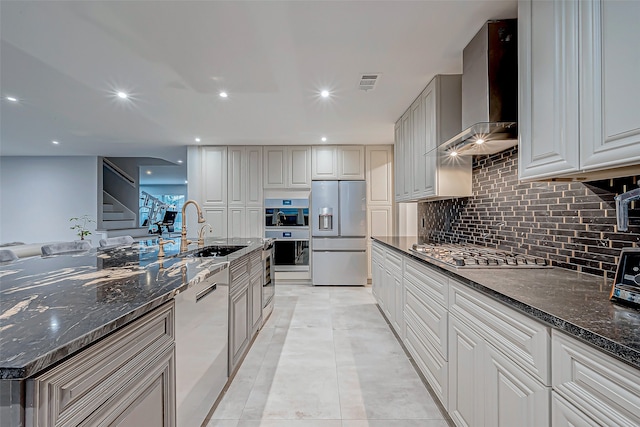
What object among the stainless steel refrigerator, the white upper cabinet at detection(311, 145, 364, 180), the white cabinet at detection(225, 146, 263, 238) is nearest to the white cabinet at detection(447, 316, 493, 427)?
the stainless steel refrigerator

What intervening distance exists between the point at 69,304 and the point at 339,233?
14.0 feet

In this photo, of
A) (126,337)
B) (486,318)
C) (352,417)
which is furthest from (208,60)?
(352,417)

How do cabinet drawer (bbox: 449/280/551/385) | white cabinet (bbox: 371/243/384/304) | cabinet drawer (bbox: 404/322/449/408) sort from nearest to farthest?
cabinet drawer (bbox: 449/280/551/385), cabinet drawer (bbox: 404/322/449/408), white cabinet (bbox: 371/243/384/304)

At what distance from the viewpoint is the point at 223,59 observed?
239 cm

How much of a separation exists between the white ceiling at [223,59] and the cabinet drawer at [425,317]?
68.5 inches

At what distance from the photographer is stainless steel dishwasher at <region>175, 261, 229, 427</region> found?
53.4 inches

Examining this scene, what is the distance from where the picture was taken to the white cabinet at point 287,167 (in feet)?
17.4

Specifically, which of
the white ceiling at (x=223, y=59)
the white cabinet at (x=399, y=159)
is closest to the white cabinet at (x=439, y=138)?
the white ceiling at (x=223, y=59)

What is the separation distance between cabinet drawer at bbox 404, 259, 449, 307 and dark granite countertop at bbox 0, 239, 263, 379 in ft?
4.21

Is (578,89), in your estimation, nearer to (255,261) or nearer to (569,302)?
(569,302)

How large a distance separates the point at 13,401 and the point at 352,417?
5.24 feet

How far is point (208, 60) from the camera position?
7.88 feet

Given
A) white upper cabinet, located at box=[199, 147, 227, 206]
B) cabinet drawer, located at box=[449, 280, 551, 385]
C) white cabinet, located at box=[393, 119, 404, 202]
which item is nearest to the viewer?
cabinet drawer, located at box=[449, 280, 551, 385]

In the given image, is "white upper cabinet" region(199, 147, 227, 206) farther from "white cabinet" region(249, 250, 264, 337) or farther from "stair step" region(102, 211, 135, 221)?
"stair step" region(102, 211, 135, 221)
